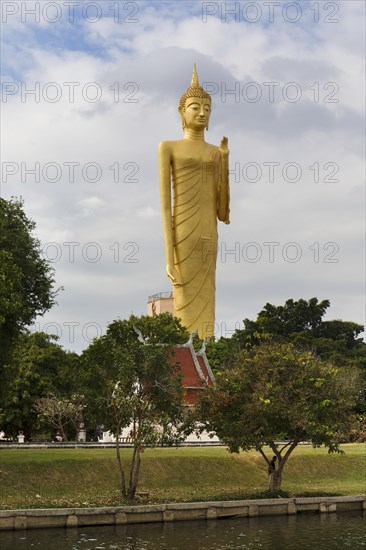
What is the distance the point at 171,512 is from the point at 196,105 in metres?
46.2

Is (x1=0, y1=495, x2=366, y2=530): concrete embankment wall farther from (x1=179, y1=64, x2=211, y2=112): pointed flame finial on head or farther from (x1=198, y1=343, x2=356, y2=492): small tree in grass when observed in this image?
(x1=179, y1=64, x2=211, y2=112): pointed flame finial on head

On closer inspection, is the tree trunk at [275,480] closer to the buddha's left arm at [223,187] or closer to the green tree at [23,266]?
the green tree at [23,266]

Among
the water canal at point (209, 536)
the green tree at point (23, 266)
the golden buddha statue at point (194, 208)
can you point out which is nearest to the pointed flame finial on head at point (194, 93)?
the golden buddha statue at point (194, 208)

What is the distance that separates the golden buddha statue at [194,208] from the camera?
65.8 metres

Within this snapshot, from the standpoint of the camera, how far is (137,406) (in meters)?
27.0

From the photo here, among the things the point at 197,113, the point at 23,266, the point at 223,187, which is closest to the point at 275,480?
the point at 23,266

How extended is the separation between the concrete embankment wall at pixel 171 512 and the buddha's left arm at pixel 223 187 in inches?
1620

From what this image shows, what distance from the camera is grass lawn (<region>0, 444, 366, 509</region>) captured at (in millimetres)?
28062

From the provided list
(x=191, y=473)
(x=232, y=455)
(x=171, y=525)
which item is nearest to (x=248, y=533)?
(x=171, y=525)

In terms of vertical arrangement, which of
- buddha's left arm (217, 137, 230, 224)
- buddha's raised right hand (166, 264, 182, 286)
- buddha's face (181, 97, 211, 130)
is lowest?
buddha's raised right hand (166, 264, 182, 286)

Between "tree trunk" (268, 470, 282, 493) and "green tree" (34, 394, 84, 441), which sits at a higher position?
"green tree" (34, 394, 84, 441)

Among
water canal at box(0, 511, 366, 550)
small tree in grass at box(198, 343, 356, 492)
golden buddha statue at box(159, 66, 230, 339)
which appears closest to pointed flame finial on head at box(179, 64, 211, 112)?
golden buddha statue at box(159, 66, 230, 339)

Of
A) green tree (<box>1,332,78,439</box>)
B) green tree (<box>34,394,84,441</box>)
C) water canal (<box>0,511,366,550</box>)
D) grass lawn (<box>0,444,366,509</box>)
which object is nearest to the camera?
water canal (<box>0,511,366,550</box>)

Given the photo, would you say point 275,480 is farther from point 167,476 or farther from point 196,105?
point 196,105
